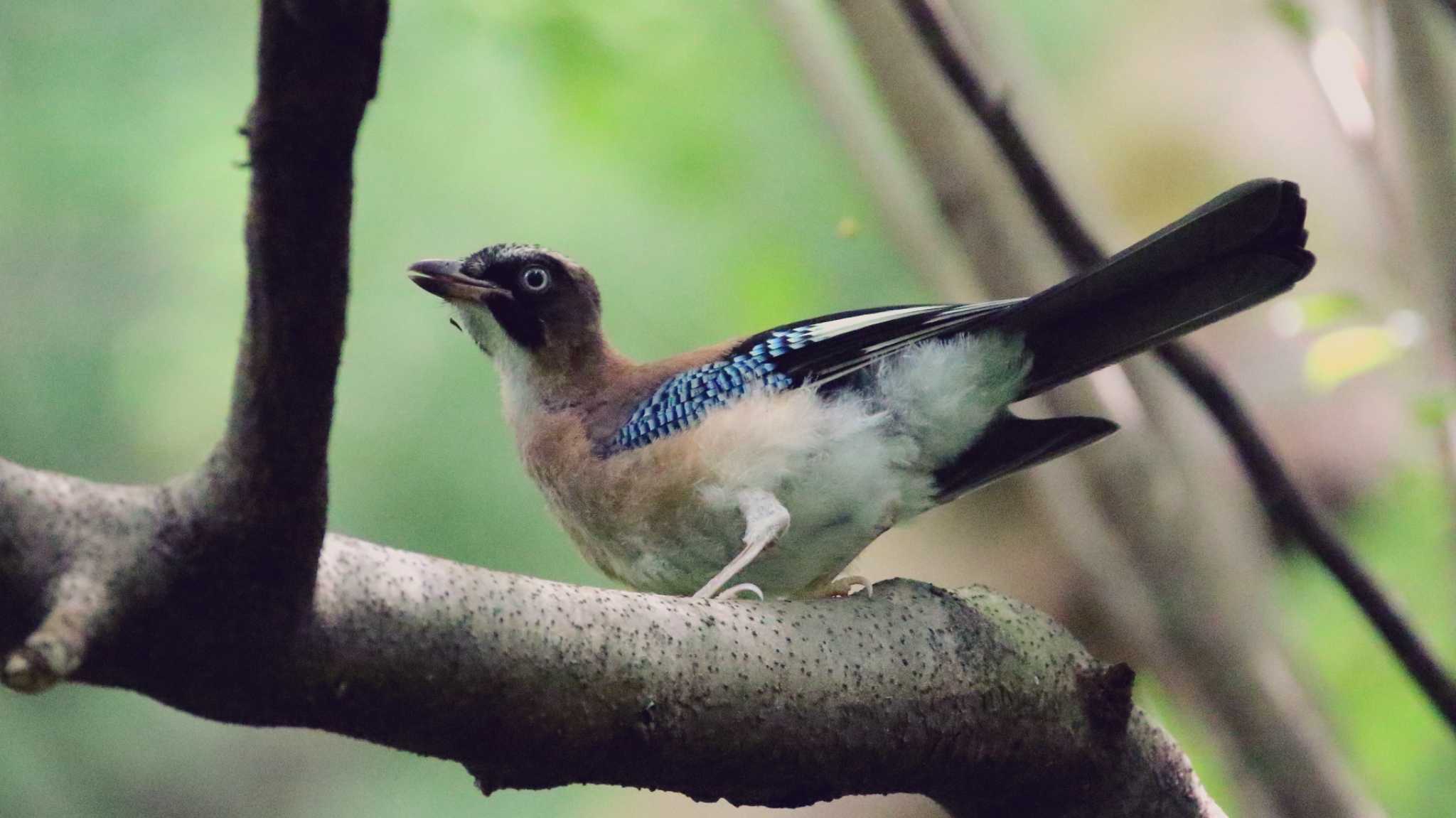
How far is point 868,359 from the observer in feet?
13.2

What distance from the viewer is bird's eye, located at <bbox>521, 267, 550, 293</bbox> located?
4.55 metres

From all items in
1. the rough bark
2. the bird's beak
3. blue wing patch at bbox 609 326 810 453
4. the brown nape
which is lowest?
the rough bark

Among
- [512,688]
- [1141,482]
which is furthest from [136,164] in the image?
[512,688]

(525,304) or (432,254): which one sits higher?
(432,254)

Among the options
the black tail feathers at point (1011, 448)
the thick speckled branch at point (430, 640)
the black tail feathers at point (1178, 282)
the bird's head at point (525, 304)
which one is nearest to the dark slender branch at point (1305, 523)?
the black tail feathers at point (1178, 282)

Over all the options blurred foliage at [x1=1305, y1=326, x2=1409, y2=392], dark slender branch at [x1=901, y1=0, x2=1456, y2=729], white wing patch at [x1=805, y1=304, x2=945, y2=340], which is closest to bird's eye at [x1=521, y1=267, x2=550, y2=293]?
white wing patch at [x1=805, y1=304, x2=945, y2=340]

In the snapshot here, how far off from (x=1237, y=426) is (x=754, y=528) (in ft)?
4.01

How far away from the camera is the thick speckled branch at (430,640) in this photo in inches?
70.6

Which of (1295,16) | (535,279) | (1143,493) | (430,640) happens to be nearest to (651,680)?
(430,640)

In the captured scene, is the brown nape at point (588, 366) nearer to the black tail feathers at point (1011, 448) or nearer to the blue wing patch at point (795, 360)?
the blue wing patch at point (795, 360)

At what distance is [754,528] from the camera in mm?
3756

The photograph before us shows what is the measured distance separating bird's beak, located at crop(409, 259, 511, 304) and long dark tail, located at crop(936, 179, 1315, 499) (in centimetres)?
149

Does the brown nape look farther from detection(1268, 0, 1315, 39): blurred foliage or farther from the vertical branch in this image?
the vertical branch

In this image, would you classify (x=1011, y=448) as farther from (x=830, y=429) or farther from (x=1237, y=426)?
(x=1237, y=426)
